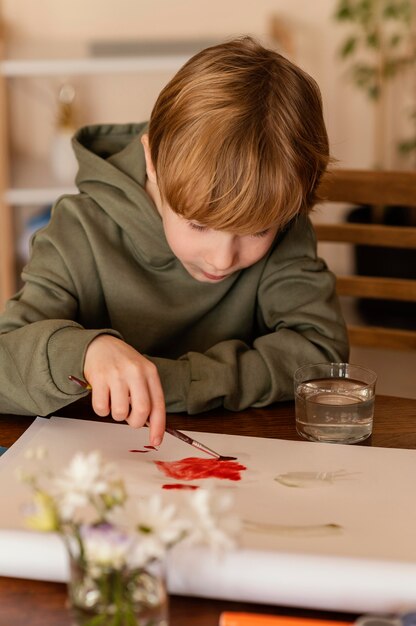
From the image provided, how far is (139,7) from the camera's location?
3.16m

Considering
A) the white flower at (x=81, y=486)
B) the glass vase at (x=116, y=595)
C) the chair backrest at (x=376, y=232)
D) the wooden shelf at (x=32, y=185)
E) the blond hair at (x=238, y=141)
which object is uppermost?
the blond hair at (x=238, y=141)

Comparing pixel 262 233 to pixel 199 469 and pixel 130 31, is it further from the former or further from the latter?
pixel 130 31

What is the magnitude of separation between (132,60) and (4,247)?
0.70 m

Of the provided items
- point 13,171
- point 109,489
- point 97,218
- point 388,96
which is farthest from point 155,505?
point 388,96

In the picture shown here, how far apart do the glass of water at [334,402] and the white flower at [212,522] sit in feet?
1.38

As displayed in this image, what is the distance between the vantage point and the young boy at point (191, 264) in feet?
3.15

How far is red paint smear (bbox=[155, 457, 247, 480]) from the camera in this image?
83cm

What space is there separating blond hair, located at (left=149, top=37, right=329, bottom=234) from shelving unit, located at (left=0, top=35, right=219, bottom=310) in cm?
190

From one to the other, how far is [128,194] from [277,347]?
267mm

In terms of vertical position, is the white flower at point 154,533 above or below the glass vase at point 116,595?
above

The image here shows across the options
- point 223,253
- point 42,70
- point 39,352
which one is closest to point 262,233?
point 223,253

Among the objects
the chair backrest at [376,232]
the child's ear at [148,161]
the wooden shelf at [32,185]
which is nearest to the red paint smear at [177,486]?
the child's ear at [148,161]

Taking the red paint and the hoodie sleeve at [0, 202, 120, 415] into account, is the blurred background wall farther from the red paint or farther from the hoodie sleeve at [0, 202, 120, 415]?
the red paint

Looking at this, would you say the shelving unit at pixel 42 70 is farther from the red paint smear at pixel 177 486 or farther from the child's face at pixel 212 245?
the red paint smear at pixel 177 486
